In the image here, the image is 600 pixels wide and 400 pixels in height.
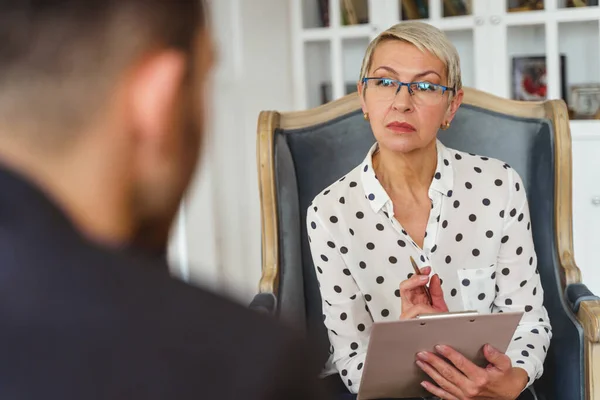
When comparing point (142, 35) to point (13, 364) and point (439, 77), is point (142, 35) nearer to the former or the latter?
point (13, 364)

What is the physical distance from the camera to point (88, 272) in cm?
41

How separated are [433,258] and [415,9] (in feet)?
5.53

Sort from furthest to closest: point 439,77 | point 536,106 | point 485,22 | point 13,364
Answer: point 485,22
point 536,106
point 439,77
point 13,364

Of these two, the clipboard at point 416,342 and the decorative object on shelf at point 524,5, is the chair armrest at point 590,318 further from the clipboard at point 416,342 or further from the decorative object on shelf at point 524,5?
the decorative object on shelf at point 524,5

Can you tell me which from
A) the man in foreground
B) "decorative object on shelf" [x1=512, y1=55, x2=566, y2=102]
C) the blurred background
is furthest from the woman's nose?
"decorative object on shelf" [x1=512, y1=55, x2=566, y2=102]

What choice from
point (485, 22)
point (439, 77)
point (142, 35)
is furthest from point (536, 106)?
point (142, 35)

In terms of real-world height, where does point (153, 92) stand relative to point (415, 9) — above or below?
below

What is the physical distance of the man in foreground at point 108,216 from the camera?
1.30 ft

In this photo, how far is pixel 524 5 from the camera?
295cm

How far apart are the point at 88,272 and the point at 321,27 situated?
2.89 m

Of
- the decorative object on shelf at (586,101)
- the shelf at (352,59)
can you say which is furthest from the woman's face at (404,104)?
the shelf at (352,59)

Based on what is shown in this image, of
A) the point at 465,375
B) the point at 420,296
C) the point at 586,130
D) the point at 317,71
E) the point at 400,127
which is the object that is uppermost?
the point at 317,71

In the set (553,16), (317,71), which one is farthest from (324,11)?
(553,16)

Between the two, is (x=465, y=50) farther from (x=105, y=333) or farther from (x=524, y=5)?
(x=105, y=333)
